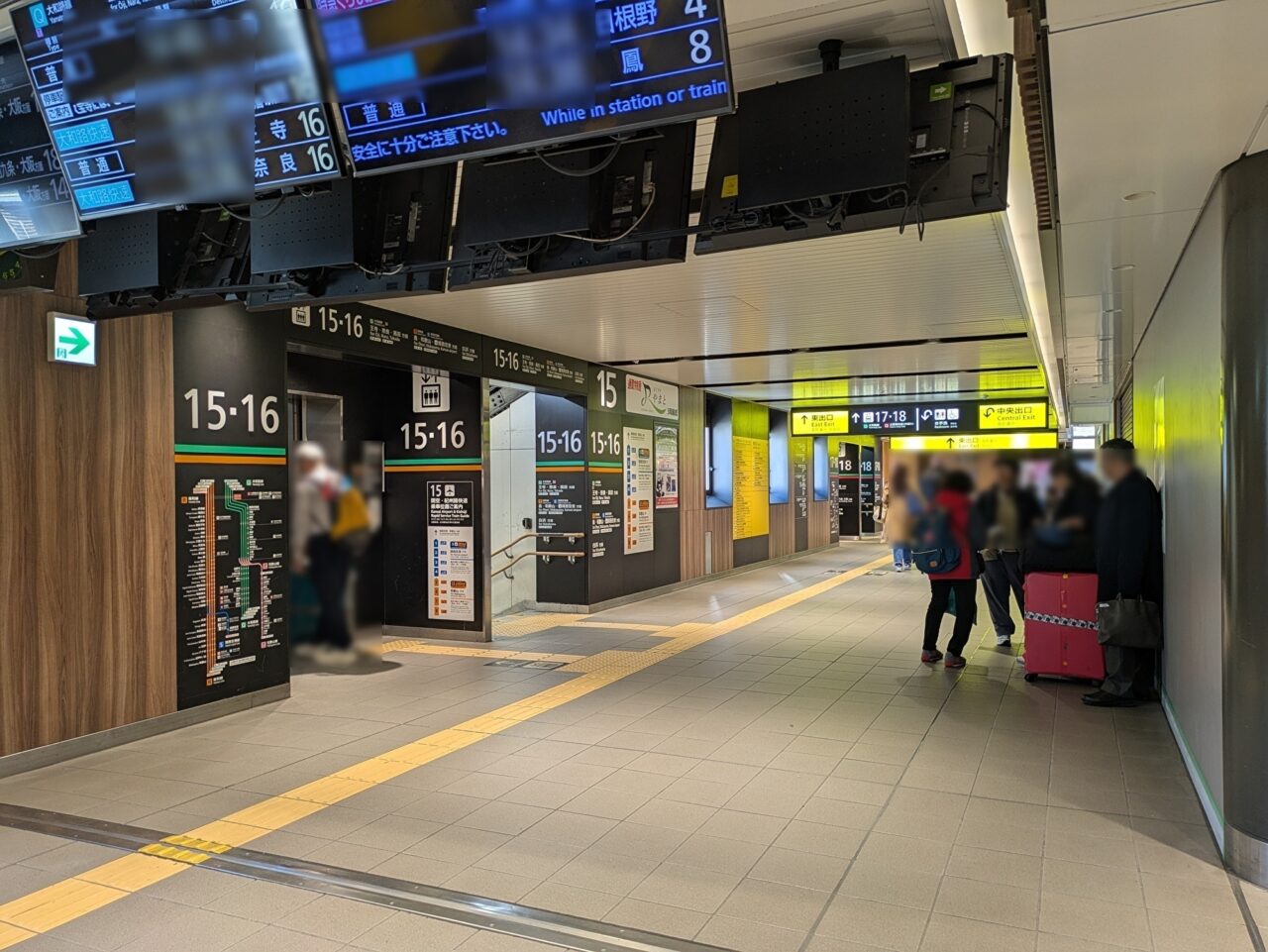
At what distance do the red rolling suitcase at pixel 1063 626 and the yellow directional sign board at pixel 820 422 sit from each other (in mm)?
6925

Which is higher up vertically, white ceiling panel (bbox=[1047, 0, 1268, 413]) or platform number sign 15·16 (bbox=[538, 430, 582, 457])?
white ceiling panel (bbox=[1047, 0, 1268, 413])

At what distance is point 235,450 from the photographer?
5629 mm

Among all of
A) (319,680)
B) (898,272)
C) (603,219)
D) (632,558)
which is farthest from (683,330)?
(603,219)

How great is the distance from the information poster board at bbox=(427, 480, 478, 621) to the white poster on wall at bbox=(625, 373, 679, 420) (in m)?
3.02

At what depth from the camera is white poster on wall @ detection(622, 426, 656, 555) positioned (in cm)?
1072

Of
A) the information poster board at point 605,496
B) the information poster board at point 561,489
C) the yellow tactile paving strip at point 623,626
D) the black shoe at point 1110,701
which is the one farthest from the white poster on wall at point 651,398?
the black shoe at point 1110,701

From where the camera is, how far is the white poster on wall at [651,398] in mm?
10891

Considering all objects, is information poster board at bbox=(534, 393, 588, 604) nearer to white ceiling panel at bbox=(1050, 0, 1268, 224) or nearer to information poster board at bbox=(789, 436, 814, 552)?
white ceiling panel at bbox=(1050, 0, 1268, 224)

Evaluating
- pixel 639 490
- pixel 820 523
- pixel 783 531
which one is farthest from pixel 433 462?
pixel 820 523

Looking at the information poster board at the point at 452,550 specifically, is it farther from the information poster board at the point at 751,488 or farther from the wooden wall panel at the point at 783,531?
the wooden wall panel at the point at 783,531

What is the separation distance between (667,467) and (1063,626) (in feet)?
21.0

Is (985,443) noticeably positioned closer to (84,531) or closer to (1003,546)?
(1003,546)

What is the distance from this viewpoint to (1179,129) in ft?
9.66

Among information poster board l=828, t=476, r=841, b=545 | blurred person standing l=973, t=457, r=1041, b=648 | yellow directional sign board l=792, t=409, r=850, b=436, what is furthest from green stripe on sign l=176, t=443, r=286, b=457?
information poster board l=828, t=476, r=841, b=545
